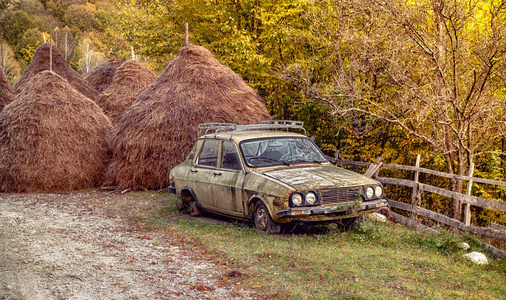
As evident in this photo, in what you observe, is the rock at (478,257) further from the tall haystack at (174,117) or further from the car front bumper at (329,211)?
the tall haystack at (174,117)

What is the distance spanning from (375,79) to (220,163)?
232 inches

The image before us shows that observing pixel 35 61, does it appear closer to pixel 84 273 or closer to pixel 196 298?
pixel 84 273

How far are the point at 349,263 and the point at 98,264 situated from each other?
331 centimetres

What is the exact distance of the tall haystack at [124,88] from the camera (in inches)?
789

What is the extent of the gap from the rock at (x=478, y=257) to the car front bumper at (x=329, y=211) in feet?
4.93

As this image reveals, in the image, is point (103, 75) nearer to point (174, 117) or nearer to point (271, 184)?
point (174, 117)

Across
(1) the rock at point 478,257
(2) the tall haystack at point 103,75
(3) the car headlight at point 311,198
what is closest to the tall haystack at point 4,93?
(2) the tall haystack at point 103,75

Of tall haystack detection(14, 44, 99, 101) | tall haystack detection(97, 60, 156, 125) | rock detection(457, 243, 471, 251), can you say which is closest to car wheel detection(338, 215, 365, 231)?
rock detection(457, 243, 471, 251)

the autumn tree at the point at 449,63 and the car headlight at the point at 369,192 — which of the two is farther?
the autumn tree at the point at 449,63

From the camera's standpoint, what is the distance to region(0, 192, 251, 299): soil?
18.9 ft

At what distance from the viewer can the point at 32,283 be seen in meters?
6.06

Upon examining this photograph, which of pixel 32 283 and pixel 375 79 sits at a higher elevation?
pixel 375 79

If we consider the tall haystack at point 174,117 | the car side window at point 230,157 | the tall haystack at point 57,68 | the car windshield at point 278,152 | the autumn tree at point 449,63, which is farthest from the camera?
the tall haystack at point 57,68

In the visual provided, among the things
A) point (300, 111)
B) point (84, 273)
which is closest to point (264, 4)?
point (300, 111)
